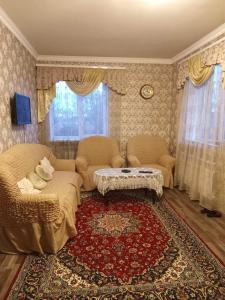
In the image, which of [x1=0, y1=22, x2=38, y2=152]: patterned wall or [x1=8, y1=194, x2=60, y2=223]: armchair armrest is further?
[x1=0, y1=22, x2=38, y2=152]: patterned wall

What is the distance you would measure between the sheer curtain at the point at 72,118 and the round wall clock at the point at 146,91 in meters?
0.75

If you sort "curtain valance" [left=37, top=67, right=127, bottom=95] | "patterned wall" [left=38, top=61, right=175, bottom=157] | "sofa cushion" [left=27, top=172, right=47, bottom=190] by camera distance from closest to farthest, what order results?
"sofa cushion" [left=27, top=172, right=47, bottom=190], "curtain valance" [left=37, top=67, right=127, bottom=95], "patterned wall" [left=38, top=61, right=175, bottom=157]

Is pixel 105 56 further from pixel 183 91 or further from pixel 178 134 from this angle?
pixel 178 134

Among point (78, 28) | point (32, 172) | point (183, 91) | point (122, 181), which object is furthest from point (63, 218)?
point (183, 91)

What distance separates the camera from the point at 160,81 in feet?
16.0

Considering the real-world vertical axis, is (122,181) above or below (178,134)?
below

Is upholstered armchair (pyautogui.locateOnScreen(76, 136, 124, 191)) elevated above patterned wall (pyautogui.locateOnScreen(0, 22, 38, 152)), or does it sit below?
below

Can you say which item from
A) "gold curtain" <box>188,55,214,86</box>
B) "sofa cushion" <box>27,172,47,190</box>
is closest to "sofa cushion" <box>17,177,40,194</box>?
"sofa cushion" <box>27,172,47,190</box>

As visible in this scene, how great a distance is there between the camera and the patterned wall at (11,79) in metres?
2.78

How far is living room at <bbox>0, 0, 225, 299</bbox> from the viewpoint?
6.93 feet

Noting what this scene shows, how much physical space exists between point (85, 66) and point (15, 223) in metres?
3.31

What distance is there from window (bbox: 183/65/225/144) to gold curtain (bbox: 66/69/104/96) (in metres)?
1.71

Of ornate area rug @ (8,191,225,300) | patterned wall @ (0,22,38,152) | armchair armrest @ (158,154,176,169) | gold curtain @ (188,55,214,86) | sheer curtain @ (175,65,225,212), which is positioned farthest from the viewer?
armchair armrest @ (158,154,176,169)

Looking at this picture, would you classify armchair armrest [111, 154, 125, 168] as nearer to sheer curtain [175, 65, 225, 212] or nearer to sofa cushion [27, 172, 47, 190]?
sheer curtain [175, 65, 225, 212]
